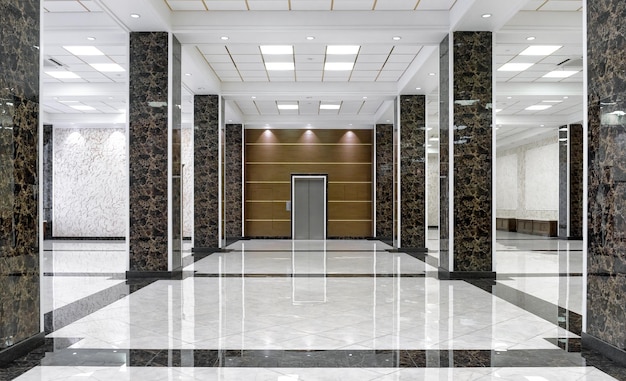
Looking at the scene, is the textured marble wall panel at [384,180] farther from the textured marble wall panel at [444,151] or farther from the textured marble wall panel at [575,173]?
the textured marble wall panel at [444,151]

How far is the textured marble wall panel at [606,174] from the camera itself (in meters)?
5.30

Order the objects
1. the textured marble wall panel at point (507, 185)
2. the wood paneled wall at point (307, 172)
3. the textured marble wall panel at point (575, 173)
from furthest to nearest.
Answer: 1. the textured marble wall panel at point (507, 185)
2. the wood paneled wall at point (307, 172)
3. the textured marble wall panel at point (575, 173)

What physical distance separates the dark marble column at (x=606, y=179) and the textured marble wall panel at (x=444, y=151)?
5051mm

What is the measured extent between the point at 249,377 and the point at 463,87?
7.98 metres

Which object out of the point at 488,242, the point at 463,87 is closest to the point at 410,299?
the point at 488,242

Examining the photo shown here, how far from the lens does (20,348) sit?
5.52 meters

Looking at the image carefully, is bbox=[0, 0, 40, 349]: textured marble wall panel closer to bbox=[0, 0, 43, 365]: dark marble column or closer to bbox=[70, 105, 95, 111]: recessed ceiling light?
bbox=[0, 0, 43, 365]: dark marble column

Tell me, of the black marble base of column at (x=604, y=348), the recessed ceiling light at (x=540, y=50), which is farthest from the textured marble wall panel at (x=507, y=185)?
A: the black marble base of column at (x=604, y=348)

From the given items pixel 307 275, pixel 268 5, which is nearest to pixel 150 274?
pixel 307 275

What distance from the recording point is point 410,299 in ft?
28.3

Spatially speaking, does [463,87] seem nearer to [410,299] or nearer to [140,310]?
[410,299]

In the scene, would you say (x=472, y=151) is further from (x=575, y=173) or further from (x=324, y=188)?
(x=575, y=173)

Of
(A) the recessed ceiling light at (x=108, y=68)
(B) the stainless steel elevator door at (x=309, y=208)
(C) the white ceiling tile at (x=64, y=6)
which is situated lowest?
(B) the stainless steel elevator door at (x=309, y=208)

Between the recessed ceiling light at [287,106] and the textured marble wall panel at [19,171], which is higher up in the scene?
the recessed ceiling light at [287,106]
